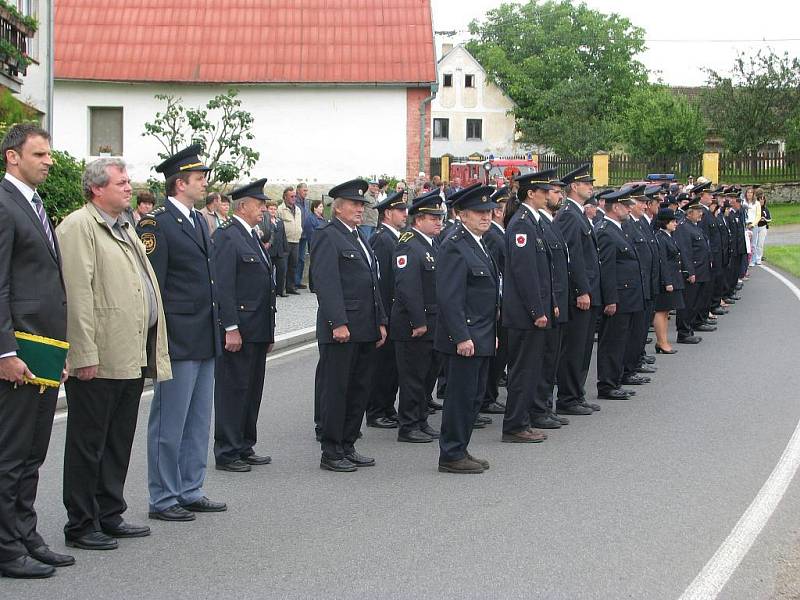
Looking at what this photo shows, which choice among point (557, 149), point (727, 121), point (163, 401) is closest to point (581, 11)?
point (557, 149)

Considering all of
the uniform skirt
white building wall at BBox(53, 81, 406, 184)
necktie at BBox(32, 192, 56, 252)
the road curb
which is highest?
white building wall at BBox(53, 81, 406, 184)

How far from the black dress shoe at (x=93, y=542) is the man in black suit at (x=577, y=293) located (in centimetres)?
562

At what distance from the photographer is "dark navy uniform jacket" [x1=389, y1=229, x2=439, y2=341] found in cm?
980

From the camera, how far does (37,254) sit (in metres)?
5.84

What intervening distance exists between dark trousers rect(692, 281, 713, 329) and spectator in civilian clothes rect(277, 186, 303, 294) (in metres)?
8.10

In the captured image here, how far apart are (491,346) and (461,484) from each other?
1.07 m

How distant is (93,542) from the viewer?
641 cm

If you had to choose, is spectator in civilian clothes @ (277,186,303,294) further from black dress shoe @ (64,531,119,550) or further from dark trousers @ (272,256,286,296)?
black dress shoe @ (64,531,119,550)

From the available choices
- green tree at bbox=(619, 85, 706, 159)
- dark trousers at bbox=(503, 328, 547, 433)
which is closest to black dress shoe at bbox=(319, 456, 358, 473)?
dark trousers at bbox=(503, 328, 547, 433)

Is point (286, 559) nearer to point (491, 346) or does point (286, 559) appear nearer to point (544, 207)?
point (491, 346)

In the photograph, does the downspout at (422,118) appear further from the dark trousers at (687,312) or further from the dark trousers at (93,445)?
the dark trousers at (93,445)

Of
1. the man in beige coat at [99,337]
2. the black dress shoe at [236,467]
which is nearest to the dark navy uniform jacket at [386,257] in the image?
the black dress shoe at [236,467]

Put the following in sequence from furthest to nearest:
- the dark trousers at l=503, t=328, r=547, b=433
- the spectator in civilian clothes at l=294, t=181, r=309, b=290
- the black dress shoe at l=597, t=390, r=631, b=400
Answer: the spectator in civilian clothes at l=294, t=181, r=309, b=290 < the black dress shoe at l=597, t=390, r=631, b=400 < the dark trousers at l=503, t=328, r=547, b=433

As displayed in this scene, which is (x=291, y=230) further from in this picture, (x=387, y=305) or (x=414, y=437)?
(x=414, y=437)
